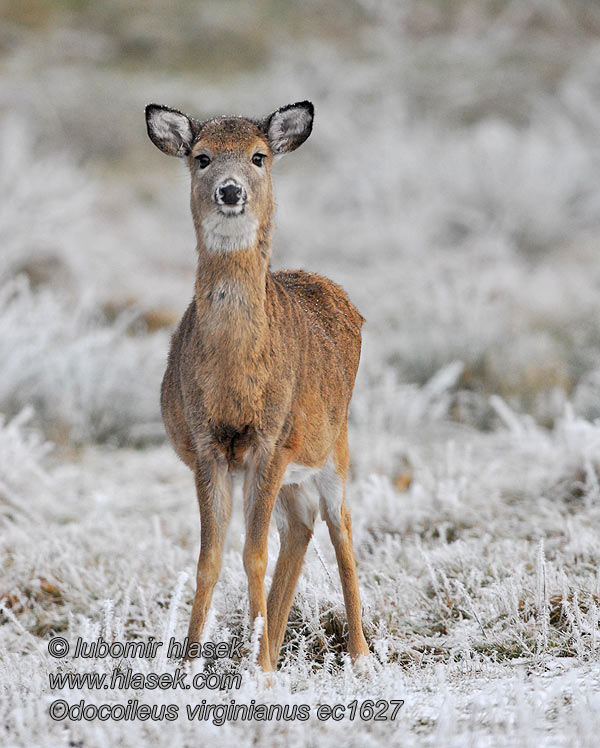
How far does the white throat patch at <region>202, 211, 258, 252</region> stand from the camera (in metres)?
3.57

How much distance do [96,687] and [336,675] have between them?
37.3 inches

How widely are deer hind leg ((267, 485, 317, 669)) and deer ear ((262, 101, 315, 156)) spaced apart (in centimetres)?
134

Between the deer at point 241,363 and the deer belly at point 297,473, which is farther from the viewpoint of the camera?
the deer belly at point 297,473

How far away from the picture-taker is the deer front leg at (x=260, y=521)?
359 cm

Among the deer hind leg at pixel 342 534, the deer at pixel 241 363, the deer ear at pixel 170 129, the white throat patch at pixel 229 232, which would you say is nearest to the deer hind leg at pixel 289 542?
the deer hind leg at pixel 342 534

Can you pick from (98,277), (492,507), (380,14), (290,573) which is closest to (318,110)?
(98,277)

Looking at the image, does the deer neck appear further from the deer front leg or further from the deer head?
the deer front leg

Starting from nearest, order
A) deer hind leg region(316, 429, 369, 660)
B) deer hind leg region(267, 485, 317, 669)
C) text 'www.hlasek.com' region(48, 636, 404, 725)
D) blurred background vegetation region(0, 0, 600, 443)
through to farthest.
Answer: text 'www.hlasek.com' region(48, 636, 404, 725)
deer hind leg region(316, 429, 369, 660)
deer hind leg region(267, 485, 317, 669)
blurred background vegetation region(0, 0, 600, 443)

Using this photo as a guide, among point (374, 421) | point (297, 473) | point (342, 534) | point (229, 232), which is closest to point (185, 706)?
point (297, 473)

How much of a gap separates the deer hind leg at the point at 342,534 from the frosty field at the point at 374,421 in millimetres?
130

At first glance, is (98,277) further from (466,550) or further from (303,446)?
(303,446)

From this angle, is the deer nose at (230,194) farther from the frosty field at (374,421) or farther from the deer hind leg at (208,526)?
the frosty field at (374,421)

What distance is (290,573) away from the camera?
425 cm

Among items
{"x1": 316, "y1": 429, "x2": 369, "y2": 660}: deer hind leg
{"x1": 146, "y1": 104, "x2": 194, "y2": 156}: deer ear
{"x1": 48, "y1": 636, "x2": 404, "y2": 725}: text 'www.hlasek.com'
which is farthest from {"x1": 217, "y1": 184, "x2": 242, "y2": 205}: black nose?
{"x1": 48, "y1": 636, "x2": 404, "y2": 725}: text 'www.hlasek.com'
